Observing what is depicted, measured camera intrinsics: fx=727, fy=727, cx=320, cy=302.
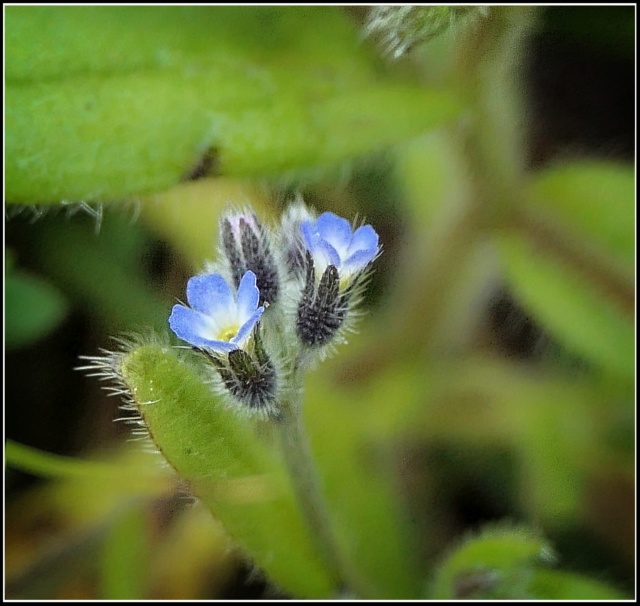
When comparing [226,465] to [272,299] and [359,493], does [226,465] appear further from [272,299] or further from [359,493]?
[359,493]

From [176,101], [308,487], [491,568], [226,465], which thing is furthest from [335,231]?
[491,568]

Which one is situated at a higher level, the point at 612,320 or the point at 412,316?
the point at 412,316

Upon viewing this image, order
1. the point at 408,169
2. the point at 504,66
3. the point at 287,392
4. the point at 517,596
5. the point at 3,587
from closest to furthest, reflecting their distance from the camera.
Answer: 1. the point at 287,392
2. the point at 517,596
3. the point at 504,66
4. the point at 3,587
5. the point at 408,169

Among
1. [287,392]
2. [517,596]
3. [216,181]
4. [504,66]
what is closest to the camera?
[287,392]

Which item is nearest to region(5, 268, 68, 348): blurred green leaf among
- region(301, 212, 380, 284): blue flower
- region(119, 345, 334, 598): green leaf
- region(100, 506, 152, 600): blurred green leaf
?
region(100, 506, 152, 600): blurred green leaf

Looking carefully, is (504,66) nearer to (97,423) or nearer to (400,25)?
(400,25)

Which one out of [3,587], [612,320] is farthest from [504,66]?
[3,587]
